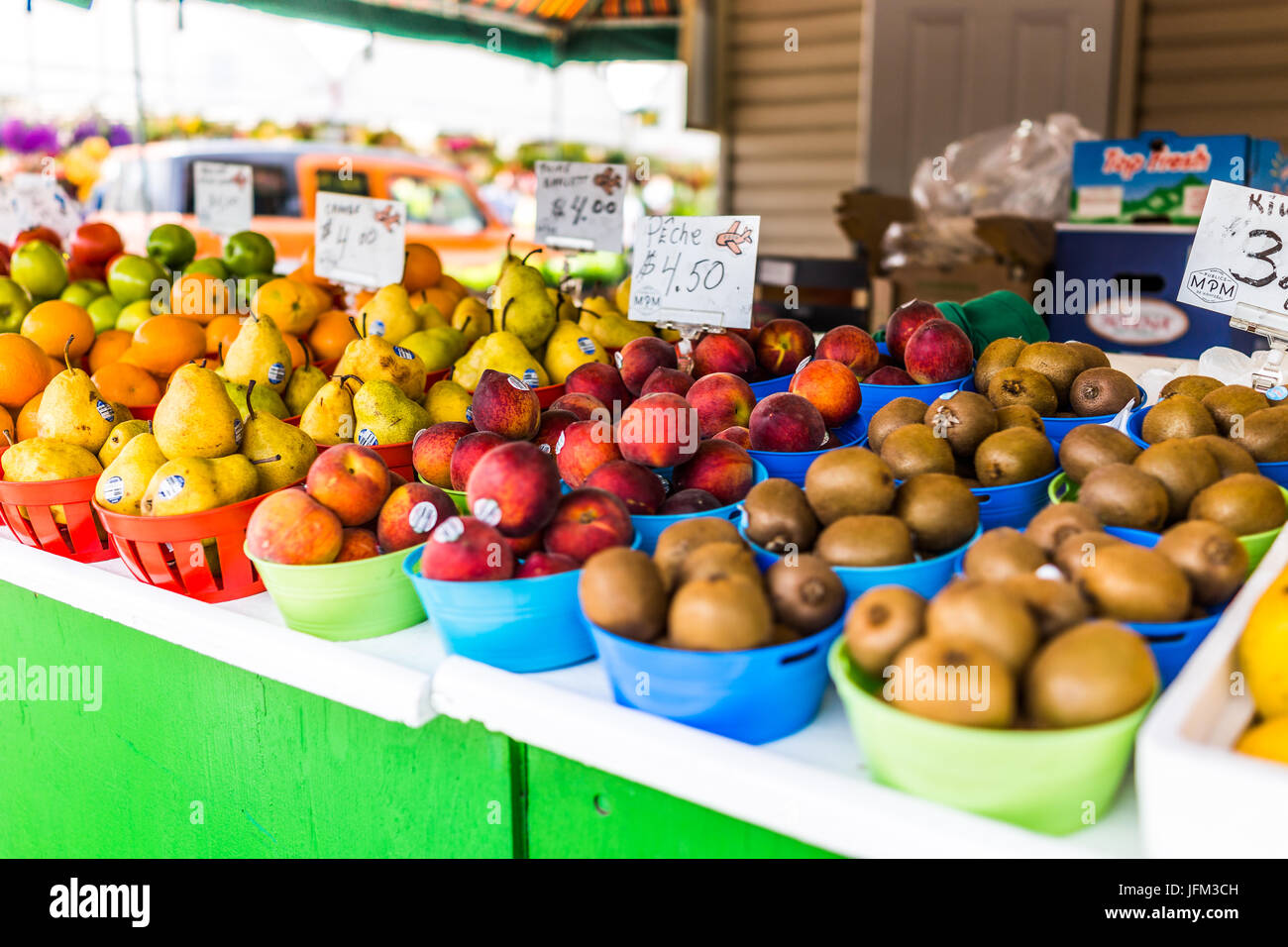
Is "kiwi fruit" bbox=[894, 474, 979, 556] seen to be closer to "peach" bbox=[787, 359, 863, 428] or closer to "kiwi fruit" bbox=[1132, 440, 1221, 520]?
"kiwi fruit" bbox=[1132, 440, 1221, 520]

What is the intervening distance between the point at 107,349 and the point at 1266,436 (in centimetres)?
220

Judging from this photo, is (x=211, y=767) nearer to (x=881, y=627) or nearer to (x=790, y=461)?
(x=790, y=461)

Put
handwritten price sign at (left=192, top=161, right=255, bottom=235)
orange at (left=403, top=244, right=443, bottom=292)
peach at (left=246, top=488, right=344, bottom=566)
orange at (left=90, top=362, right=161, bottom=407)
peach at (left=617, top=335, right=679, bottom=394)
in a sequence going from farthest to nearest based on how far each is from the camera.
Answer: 1. handwritten price sign at (left=192, top=161, right=255, bottom=235)
2. orange at (left=403, top=244, right=443, bottom=292)
3. orange at (left=90, top=362, right=161, bottom=407)
4. peach at (left=617, top=335, right=679, bottom=394)
5. peach at (left=246, top=488, right=344, bottom=566)

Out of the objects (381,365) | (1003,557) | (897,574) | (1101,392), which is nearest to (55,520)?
(381,365)

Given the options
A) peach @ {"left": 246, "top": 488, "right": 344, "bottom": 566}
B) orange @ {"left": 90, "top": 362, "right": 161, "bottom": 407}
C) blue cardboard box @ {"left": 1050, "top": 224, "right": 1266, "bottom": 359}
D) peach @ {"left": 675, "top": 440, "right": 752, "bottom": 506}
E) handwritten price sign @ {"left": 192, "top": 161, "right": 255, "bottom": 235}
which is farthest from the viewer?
blue cardboard box @ {"left": 1050, "top": 224, "right": 1266, "bottom": 359}

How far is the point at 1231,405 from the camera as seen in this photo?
1.45 meters

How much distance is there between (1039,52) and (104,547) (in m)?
4.93

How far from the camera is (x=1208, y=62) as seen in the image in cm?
477

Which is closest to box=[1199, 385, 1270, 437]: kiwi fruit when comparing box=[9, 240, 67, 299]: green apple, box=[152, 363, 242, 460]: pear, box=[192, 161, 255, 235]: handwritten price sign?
box=[152, 363, 242, 460]: pear

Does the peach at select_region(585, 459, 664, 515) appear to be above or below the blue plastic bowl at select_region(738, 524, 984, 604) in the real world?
above

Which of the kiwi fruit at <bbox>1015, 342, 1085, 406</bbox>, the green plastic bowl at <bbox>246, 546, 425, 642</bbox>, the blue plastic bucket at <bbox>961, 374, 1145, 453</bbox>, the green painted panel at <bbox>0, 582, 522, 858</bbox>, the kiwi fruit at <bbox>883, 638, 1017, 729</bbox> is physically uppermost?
the kiwi fruit at <bbox>1015, 342, 1085, 406</bbox>

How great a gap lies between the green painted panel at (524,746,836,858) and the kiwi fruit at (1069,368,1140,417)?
0.91 metres

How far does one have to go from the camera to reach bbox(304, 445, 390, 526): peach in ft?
4.42
